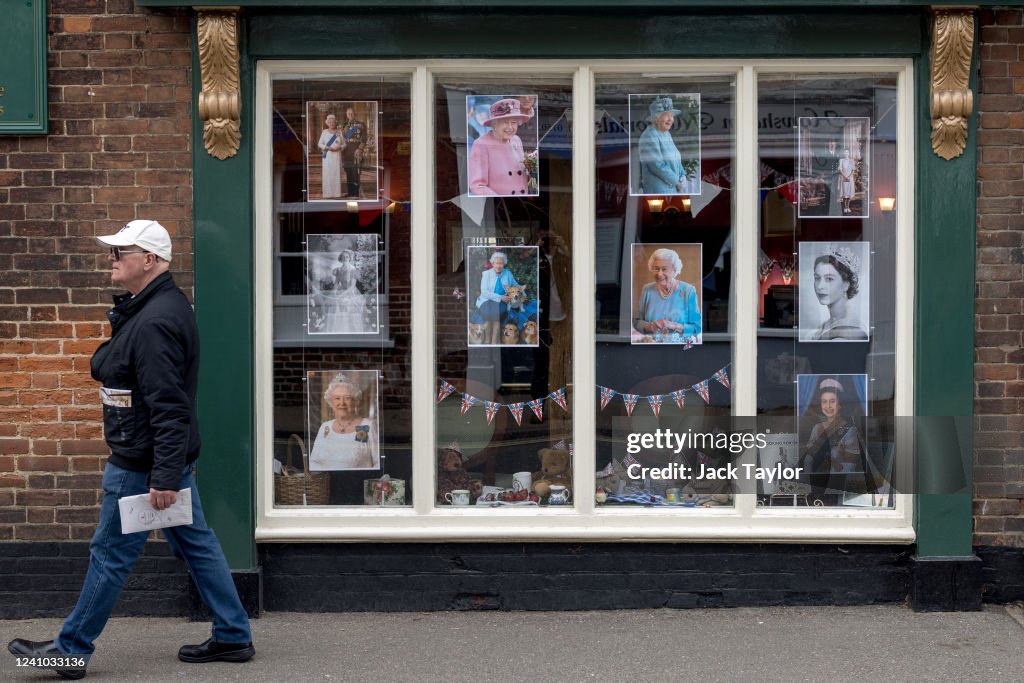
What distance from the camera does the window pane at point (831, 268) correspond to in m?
6.30

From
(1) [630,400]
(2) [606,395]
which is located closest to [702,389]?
(1) [630,400]

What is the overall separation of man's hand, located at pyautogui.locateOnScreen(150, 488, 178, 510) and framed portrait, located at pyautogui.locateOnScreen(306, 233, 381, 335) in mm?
1505

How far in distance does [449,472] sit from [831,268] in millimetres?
2252

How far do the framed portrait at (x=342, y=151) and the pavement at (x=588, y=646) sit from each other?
2.18 meters

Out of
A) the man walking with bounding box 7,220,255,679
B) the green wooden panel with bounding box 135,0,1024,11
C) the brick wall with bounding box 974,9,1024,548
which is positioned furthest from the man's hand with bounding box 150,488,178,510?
the brick wall with bounding box 974,9,1024,548

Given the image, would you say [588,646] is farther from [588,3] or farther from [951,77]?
[951,77]

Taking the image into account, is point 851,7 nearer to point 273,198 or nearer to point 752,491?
point 752,491

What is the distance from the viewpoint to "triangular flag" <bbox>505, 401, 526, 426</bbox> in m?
6.41

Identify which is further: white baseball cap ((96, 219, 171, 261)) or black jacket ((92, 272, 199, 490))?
white baseball cap ((96, 219, 171, 261))

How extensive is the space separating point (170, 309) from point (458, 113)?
1968 millimetres

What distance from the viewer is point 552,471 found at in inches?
253

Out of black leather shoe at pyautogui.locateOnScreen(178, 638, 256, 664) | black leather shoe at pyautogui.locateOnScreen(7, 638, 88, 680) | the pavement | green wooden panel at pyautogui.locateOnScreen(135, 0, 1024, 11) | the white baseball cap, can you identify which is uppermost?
green wooden panel at pyautogui.locateOnScreen(135, 0, 1024, 11)

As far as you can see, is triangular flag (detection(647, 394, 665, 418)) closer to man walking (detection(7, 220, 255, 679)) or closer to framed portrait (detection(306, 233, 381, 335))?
framed portrait (detection(306, 233, 381, 335))

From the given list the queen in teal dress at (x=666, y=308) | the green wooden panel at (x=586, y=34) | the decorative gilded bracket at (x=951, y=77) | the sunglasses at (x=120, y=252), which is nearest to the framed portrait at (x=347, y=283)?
the green wooden panel at (x=586, y=34)
